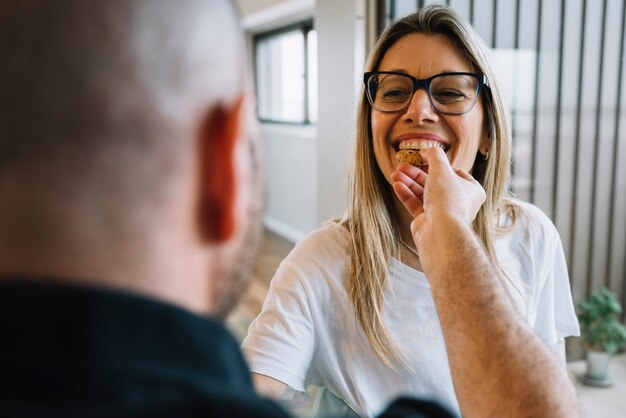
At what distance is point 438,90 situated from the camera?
1382 mm

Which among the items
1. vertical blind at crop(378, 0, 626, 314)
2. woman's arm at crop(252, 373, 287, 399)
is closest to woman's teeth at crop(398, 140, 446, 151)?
woman's arm at crop(252, 373, 287, 399)

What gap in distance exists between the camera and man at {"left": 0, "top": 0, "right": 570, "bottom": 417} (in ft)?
1.16

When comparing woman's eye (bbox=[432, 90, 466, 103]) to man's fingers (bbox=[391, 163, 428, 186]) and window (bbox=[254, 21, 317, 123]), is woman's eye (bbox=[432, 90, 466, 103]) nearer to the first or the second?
man's fingers (bbox=[391, 163, 428, 186])

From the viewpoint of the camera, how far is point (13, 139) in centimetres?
38

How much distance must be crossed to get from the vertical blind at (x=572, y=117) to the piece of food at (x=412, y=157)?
177cm

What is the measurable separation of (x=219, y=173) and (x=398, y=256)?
962 millimetres

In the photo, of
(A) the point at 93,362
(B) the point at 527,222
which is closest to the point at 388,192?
(B) the point at 527,222

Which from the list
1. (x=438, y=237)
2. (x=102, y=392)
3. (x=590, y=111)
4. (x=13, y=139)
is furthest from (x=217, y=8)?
(x=590, y=111)

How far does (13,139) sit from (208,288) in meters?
0.16

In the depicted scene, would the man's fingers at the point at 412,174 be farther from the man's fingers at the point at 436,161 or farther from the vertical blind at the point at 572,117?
the vertical blind at the point at 572,117

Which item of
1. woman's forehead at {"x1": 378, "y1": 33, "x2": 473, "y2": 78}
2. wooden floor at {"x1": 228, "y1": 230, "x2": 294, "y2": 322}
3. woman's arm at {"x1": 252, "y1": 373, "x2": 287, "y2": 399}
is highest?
woman's forehead at {"x1": 378, "y1": 33, "x2": 473, "y2": 78}

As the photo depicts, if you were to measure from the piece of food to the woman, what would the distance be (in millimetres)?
15

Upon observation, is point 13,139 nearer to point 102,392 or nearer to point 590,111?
point 102,392

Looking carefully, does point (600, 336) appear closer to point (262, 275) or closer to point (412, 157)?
point (412, 157)
